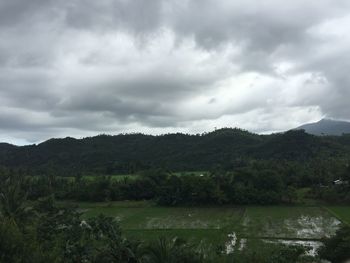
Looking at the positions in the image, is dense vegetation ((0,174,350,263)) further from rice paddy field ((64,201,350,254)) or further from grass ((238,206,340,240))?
grass ((238,206,340,240))

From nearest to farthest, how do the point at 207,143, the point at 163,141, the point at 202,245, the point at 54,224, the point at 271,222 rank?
1. the point at 54,224
2. the point at 202,245
3. the point at 271,222
4. the point at 207,143
5. the point at 163,141

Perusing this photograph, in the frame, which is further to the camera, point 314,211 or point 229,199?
point 229,199

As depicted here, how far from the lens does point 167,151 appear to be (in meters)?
122

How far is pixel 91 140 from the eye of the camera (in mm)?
138250

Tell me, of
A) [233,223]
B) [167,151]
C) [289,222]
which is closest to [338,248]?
[289,222]

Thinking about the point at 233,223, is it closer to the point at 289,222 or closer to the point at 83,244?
the point at 289,222

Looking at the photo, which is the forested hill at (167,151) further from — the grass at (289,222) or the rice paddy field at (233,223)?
the grass at (289,222)

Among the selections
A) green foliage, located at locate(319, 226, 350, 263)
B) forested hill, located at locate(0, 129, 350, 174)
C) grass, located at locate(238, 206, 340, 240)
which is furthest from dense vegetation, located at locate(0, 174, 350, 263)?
forested hill, located at locate(0, 129, 350, 174)

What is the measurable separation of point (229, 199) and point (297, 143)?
4722 centimetres

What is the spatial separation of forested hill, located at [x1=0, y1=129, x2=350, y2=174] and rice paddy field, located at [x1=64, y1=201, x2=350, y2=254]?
3906 centimetres

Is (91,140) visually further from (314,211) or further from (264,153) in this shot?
(314,211)

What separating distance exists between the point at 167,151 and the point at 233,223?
80362 millimetres

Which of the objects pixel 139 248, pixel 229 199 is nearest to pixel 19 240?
pixel 139 248

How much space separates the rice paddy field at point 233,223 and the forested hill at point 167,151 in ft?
128
